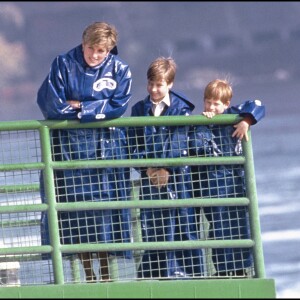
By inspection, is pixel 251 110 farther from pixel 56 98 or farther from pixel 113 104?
pixel 56 98

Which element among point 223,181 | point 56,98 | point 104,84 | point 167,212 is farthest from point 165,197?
point 56,98

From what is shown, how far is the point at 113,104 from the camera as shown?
349 inches

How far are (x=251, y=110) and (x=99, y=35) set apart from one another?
106 cm

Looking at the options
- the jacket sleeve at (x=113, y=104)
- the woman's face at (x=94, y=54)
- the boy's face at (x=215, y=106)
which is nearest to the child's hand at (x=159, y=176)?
the jacket sleeve at (x=113, y=104)

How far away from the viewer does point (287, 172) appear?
78.3 ft

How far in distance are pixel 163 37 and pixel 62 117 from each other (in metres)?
39.3

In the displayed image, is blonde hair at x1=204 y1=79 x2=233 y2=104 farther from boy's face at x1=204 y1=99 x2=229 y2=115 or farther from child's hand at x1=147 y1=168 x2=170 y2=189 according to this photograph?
child's hand at x1=147 y1=168 x2=170 y2=189

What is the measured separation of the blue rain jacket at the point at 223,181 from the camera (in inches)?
350

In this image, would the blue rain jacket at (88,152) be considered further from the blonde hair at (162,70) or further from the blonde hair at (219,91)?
the blonde hair at (219,91)

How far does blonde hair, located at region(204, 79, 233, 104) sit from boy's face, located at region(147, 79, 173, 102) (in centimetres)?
26

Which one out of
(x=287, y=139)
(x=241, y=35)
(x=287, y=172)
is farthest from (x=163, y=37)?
(x=287, y=172)

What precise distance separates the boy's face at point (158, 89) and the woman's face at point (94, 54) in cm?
A: 38

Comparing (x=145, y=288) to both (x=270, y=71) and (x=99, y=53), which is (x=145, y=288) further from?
(x=270, y=71)

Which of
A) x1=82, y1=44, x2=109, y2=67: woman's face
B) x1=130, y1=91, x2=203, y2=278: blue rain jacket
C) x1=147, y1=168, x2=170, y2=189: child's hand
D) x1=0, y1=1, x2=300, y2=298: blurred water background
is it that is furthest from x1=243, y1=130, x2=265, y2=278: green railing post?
x1=0, y1=1, x2=300, y2=298: blurred water background
